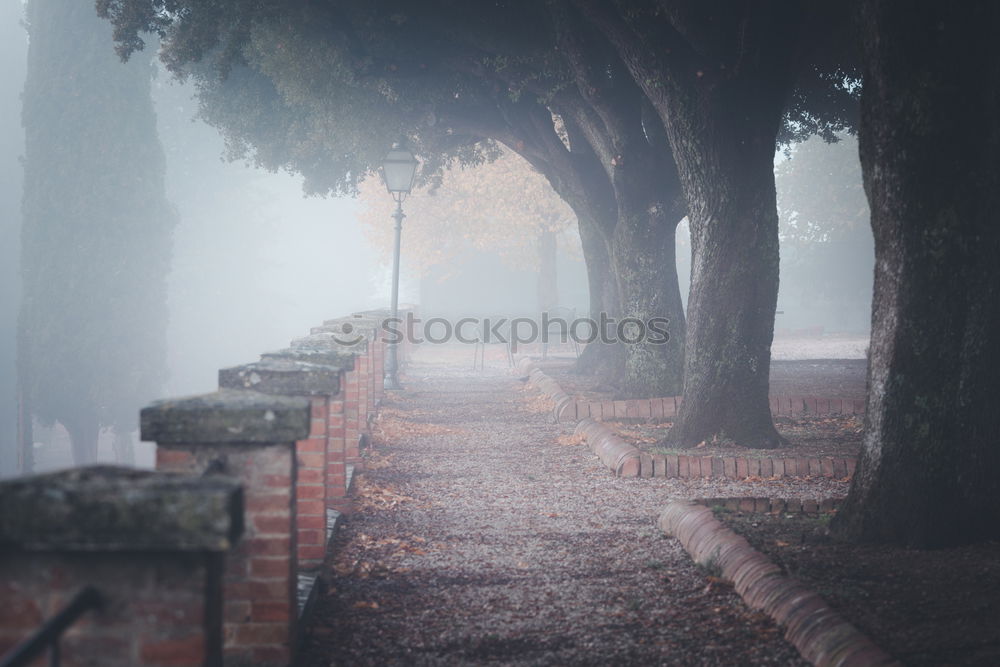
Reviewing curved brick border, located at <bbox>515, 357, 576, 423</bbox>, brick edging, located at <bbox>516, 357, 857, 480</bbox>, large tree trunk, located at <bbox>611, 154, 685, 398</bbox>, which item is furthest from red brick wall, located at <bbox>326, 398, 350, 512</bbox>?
large tree trunk, located at <bbox>611, 154, 685, 398</bbox>

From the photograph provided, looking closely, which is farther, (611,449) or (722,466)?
(611,449)

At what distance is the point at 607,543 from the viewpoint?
18.0 ft

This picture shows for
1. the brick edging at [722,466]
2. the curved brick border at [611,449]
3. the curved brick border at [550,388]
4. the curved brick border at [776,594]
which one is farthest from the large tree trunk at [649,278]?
the curved brick border at [776,594]

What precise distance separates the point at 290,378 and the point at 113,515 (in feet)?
8.36

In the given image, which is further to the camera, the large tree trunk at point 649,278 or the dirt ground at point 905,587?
the large tree trunk at point 649,278

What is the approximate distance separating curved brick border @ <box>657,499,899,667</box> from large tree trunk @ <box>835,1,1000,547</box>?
0.87m

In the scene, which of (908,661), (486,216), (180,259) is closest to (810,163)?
(486,216)

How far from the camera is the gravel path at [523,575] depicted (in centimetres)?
374

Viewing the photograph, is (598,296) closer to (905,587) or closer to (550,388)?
(550,388)

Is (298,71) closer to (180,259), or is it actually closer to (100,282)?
(100,282)

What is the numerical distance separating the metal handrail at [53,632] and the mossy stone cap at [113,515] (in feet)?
0.44

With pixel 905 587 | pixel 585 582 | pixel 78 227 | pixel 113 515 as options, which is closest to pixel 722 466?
pixel 585 582

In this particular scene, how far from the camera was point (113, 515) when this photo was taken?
6.26 feet

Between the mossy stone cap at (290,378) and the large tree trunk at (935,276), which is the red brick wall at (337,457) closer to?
the mossy stone cap at (290,378)
